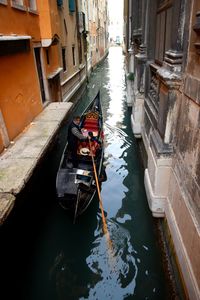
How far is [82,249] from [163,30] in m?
4.73

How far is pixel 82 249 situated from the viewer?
4750 mm

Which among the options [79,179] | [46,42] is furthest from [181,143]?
[46,42]

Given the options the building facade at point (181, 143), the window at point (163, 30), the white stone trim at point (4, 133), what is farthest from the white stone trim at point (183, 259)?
the white stone trim at point (4, 133)

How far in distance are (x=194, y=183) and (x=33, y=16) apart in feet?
23.2

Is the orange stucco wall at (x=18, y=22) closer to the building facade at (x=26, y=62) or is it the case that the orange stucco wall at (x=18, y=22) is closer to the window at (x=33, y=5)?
the building facade at (x=26, y=62)

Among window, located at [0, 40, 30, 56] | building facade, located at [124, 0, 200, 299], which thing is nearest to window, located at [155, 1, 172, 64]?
building facade, located at [124, 0, 200, 299]

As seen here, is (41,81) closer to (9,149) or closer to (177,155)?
(9,149)

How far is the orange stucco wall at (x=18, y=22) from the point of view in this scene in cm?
558

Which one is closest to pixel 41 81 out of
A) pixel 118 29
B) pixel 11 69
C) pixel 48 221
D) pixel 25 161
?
pixel 11 69

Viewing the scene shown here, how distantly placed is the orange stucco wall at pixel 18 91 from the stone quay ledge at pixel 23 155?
12.1 inches

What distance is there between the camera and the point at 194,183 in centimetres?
306

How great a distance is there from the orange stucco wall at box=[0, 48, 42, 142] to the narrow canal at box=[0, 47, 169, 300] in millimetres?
1602

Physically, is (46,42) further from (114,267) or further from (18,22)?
(114,267)

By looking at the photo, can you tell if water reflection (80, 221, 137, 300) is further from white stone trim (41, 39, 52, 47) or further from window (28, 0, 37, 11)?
window (28, 0, 37, 11)
